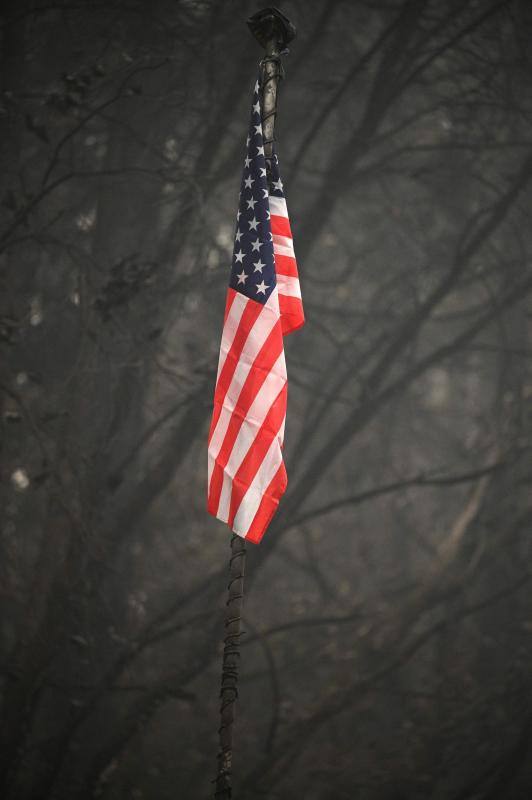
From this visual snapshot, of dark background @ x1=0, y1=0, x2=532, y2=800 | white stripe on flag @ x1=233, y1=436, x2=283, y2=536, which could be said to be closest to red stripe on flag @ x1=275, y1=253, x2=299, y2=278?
white stripe on flag @ x1=233, y1=436, x2=283, y2=536

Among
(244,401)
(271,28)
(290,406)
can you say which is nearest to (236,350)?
(244,401)

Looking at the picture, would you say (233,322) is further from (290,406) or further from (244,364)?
(290,406)

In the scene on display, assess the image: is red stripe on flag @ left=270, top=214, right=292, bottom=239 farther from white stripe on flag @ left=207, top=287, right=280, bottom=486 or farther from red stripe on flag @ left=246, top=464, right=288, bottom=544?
red stripe on flag @ left=246, top=464, right=288, bottom=544

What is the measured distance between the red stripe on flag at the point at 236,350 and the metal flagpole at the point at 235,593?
1.76 ft

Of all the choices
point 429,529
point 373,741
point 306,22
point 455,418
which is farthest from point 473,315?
point 373,741

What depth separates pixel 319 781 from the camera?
232 inches

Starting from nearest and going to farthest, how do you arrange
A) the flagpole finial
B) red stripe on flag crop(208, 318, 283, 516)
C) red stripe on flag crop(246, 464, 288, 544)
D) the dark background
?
red stripe on flag crop(246, 464, 288, 544) < red stripe on flag crop(208, 318, 283, 516) < the flagpole finial < the dark background

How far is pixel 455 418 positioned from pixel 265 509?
141 inches

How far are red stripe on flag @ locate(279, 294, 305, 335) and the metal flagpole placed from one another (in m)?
0.64

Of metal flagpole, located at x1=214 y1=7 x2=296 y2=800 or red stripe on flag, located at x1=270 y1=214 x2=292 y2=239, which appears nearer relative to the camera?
metal flagpole, located at x1=214 y1=7 x2=296 y2=800

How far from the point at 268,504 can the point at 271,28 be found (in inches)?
78.5

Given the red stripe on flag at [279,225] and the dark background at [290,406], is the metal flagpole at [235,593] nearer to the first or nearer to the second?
the red stripe on flag at [279,225]

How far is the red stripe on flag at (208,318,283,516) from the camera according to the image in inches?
123

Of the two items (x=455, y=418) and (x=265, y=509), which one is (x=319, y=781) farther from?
(x=265, y=509)
